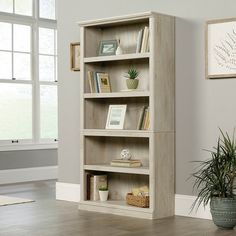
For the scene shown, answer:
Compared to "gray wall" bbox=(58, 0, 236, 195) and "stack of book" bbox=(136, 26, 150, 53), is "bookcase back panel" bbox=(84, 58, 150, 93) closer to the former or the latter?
"stack of book" bbox=(136, 26, 150, 53)

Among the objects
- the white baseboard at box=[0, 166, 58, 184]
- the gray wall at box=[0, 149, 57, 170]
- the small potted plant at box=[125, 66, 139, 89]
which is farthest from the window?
the small potted plant at box=[125, 66, 139, 89]

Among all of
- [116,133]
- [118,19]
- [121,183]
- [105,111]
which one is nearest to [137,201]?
[121,183]

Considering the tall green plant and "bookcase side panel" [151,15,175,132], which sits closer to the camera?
the tall green plant

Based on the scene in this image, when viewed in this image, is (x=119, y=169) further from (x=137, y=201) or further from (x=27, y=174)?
(x=27, y=174)

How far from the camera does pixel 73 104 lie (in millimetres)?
6699

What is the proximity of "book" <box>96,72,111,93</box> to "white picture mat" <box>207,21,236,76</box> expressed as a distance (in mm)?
1169

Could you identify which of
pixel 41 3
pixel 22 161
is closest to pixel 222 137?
pixel 22 161

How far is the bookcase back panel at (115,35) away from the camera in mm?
6047

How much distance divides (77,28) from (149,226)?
2.63 meters

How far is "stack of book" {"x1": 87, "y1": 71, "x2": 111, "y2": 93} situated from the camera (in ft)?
19.9

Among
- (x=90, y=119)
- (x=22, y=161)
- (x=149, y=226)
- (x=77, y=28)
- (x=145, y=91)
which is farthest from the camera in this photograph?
(x=22, y=161)

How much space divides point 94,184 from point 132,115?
807 mm

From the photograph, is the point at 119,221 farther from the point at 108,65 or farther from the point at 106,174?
the point at 108,65

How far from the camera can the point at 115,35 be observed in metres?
6.24
